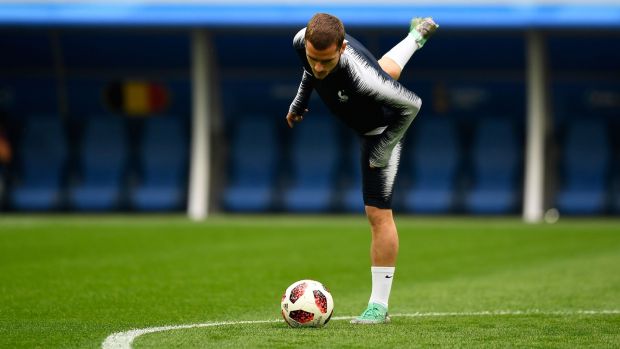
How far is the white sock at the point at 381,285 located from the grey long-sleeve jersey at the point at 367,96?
0.68 m

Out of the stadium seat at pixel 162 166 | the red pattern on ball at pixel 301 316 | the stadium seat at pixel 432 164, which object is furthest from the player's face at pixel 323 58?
the stadium seat at pixel 162 166

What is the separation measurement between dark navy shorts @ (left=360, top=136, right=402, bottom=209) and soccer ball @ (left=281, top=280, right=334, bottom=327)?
28.5 inches

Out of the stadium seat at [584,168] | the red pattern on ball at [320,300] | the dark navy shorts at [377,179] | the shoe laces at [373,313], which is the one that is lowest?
the stadium seat at [584,168]

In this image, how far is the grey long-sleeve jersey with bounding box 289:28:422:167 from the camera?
7.29m

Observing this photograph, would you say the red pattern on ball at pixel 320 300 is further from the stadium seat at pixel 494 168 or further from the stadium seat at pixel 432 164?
the stadium seat at pixel 494 168

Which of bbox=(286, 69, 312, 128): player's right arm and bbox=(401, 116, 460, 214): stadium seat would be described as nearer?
bbox=(286, 69, 312, 128): player's right arm

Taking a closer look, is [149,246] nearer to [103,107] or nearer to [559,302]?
[559,302]

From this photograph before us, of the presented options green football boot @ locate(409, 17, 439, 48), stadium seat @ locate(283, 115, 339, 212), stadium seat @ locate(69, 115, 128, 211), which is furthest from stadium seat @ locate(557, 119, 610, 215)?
green football boot @ locate(409, 17, 439, 48)

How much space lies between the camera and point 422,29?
7.98m

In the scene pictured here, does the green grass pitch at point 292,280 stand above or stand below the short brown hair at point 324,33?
below

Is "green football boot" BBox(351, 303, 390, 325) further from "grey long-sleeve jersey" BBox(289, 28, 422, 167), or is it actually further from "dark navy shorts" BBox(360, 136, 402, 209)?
"grey long-sleeve jersey" BBox(289, 28, 422, 167)

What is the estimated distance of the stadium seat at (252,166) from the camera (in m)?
21.5

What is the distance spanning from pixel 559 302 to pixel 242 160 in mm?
13326

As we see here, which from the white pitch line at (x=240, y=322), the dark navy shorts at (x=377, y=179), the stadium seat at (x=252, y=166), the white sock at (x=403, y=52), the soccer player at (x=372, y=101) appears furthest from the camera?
the stadium seat at (x=252, y=166)
